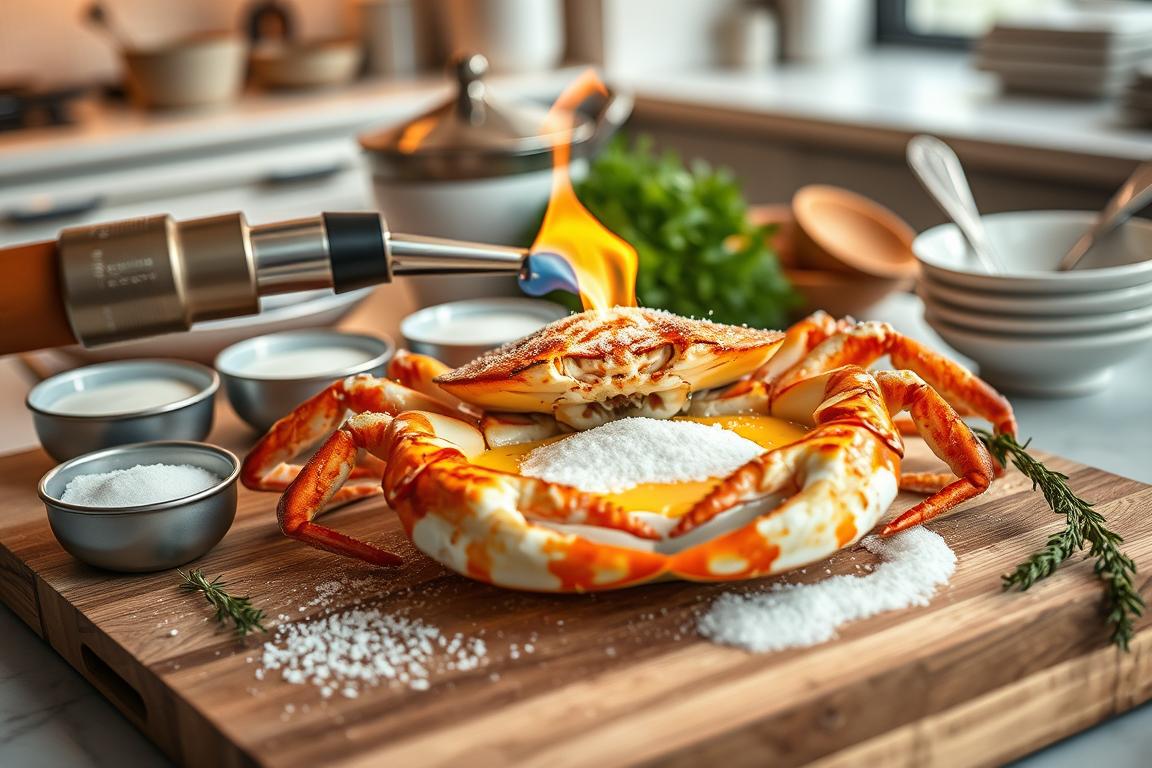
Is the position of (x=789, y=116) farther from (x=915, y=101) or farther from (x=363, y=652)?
(x=363, y=652)

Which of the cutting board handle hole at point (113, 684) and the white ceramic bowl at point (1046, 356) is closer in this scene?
the cutting board handle hole at point (113, 684)

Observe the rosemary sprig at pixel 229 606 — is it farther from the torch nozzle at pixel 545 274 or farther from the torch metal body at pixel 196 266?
the torch nozzle at pixel 545 274

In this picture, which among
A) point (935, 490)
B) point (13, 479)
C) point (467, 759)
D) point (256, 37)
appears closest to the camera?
point (467, 759)

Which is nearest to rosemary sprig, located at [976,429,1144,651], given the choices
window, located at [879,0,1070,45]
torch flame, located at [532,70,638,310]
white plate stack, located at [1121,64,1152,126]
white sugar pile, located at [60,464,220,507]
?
torch flame, located at [532,70,638,310]

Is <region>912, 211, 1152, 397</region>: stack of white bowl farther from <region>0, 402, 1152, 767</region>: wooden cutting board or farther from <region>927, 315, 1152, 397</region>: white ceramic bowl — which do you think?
<region>0, 402, 1152, 767</region>: wooden cutting board

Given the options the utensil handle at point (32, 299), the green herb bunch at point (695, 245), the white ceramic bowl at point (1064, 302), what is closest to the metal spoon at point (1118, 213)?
the white ceramic bowl at point (1064, 302)

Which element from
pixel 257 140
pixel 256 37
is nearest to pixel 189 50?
pixel 257 140

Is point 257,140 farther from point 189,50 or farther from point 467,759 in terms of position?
point 467,759
